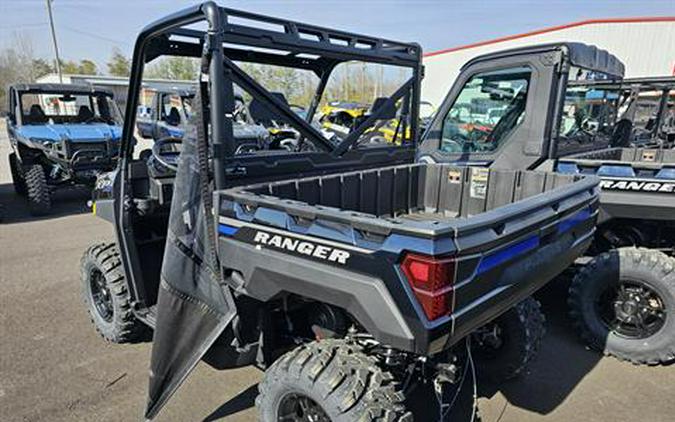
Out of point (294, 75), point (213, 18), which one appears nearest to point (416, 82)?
point (294, 75)

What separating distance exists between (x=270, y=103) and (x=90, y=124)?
790 centimetres

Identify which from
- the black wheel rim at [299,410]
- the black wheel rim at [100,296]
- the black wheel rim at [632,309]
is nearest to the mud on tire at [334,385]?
the black wheel rim at [299,410]

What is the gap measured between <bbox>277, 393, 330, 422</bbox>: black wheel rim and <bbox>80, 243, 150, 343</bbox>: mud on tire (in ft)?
5.29

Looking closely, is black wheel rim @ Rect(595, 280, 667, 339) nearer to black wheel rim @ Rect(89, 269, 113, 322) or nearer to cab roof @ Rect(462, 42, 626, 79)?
cab roof @ Rect(462, 42, 626, 79)

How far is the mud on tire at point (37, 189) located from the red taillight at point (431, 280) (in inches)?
314

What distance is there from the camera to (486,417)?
2.87m

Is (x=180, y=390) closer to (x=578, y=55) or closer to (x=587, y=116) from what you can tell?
(x=578, y=55)

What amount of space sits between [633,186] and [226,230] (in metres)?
3.02

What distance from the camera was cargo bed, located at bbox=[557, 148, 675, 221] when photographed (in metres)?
3.37

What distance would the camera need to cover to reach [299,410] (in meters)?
2.24

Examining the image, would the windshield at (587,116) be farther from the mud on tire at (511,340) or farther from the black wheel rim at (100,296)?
the black wheel rim at (100,296)

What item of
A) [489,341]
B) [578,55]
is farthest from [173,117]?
[489,341]

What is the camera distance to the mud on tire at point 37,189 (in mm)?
7707

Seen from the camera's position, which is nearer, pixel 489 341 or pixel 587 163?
pixel 489 341
